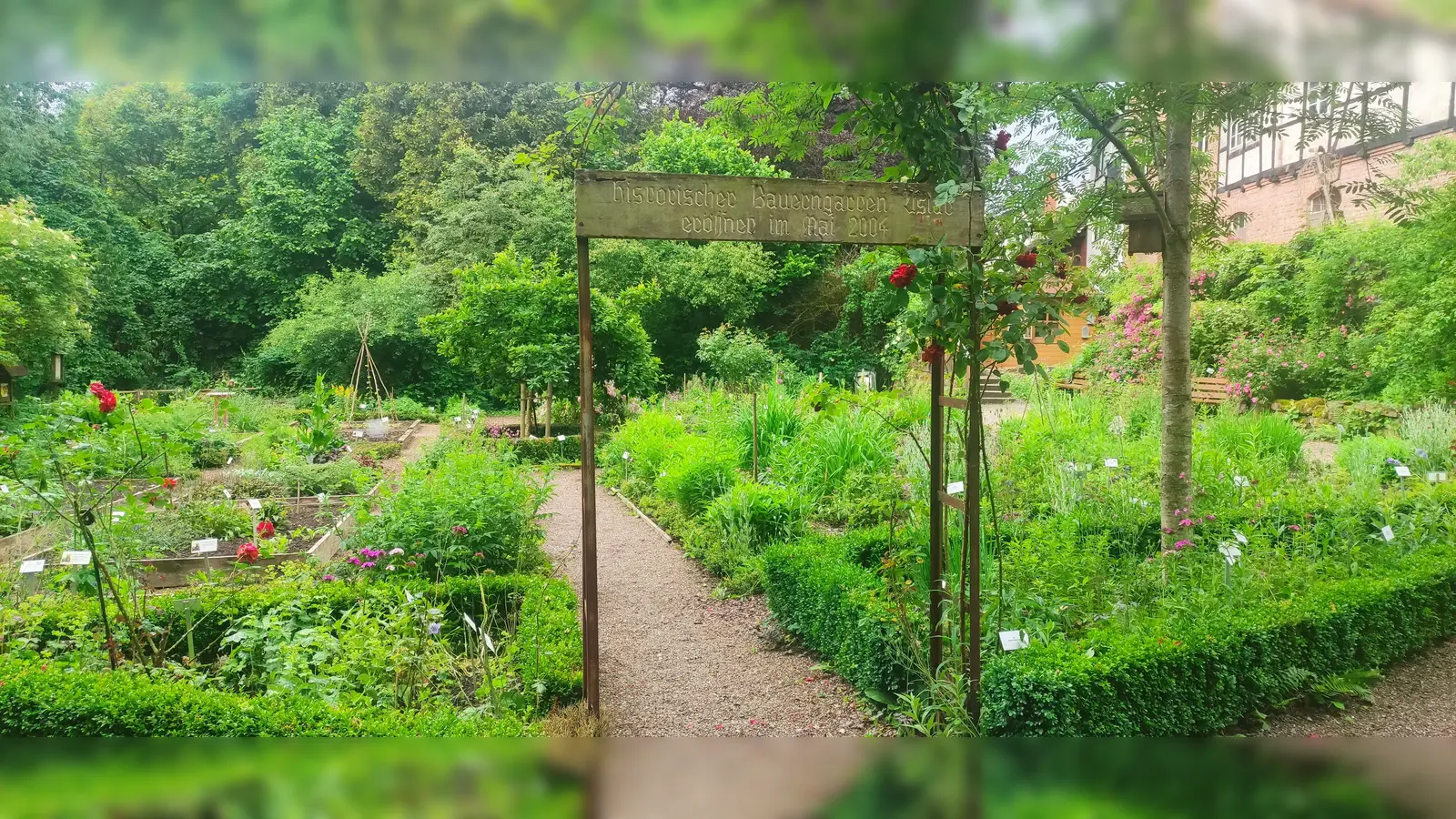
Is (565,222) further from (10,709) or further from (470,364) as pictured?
(10,709)

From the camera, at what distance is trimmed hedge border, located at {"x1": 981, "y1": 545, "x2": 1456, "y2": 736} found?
115 inches

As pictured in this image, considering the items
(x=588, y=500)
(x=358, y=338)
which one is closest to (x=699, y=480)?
(x=588, y=500)

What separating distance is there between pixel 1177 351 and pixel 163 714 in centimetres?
469

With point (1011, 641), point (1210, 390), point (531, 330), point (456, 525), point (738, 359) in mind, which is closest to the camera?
point (1011, 641)

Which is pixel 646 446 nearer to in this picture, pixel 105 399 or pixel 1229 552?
pixel 105 399

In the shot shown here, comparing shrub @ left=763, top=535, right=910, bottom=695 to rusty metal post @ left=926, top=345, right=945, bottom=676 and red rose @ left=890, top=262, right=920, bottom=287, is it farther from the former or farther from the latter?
red rose @ left=890, top=262, right=920, bottom=287

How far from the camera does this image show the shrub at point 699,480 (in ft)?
22.7

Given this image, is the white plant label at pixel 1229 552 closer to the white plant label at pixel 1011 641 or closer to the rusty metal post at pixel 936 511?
the white plant label at pixel 1011 641

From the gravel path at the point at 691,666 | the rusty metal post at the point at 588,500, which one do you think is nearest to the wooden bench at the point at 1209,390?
the gravel path at the point at 691,666

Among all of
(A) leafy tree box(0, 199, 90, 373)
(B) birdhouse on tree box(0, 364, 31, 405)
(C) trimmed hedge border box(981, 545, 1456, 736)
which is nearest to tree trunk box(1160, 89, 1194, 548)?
(C) trimmed hedge border box(981, 545, 1456, 736)

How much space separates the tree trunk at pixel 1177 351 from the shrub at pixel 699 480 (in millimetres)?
3249

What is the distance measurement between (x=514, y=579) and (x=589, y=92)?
3.01 meters

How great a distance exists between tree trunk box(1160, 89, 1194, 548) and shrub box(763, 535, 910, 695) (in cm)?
172

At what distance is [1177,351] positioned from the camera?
14.2 ft
